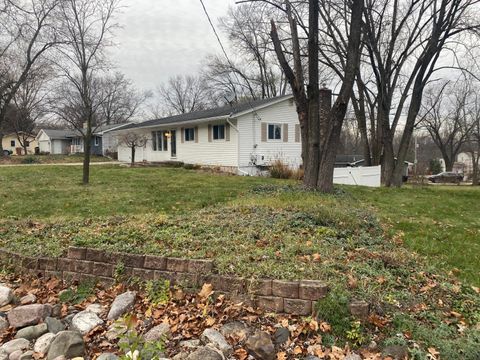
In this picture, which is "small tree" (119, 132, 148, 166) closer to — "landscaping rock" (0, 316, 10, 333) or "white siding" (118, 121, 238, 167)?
"white siding" (118, 121, 238, 167)

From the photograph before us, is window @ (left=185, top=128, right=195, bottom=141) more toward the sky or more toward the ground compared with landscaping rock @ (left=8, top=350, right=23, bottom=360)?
more toward the sky

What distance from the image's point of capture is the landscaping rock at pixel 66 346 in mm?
2480

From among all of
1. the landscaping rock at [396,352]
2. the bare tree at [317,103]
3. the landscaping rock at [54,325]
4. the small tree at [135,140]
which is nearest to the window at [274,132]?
the small tree at [135,140]

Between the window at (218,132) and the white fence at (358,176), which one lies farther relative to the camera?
the window at (218,132)

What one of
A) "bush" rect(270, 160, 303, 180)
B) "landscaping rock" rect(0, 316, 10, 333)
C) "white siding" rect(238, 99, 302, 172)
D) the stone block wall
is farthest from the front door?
"landscaping rock" rect(0, 316, 10, 333)

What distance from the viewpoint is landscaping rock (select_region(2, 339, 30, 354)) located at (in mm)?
2584

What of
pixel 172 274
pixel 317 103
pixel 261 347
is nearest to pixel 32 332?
pixel 172 274

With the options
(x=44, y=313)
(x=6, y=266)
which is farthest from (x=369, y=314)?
(x=6, y=266)

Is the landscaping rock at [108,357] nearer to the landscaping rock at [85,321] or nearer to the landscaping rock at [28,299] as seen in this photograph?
the landscaping rock at [85,321]

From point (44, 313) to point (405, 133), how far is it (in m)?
14.6

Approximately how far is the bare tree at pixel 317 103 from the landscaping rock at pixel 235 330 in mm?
6350

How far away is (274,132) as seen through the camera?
18.2 meters

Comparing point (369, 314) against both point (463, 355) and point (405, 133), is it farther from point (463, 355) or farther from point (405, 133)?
point (405, 133)

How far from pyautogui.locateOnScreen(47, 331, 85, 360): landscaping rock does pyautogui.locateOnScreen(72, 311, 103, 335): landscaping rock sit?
20cm
